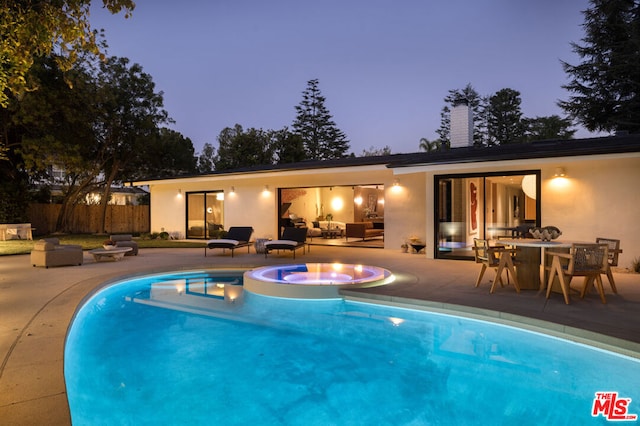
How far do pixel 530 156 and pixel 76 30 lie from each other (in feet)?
27.2

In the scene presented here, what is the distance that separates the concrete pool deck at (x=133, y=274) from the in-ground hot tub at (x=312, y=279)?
360mm

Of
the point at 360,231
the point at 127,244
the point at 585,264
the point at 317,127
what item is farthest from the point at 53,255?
the point at 317,127

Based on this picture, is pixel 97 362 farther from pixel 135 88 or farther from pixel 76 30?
pixel 135 88

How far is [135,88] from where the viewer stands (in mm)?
Answer: 22766

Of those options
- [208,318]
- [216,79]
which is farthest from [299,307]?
[216,79]

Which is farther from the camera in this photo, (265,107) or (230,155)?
(265,107)

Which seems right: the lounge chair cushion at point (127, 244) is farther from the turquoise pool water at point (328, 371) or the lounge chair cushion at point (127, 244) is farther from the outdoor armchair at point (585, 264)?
the outdoor armchair at point (585, 264)

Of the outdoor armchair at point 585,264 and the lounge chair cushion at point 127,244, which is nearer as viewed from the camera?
the outdoor armchair at point 585,264

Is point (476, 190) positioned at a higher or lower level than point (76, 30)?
lower

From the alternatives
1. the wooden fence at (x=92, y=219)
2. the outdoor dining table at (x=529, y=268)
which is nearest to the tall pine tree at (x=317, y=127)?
the wooden fence at (x=92, y=219)

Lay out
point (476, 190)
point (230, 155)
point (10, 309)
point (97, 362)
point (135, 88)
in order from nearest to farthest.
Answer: point (97, 362)
point (10, 309)
point (476, 190)
point (135, 88)
point (230, 155)

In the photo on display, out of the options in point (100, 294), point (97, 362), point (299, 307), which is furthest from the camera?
point (100, 294)

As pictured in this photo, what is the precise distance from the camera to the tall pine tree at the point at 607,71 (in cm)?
2114

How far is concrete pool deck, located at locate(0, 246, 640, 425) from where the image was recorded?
10.4ft
